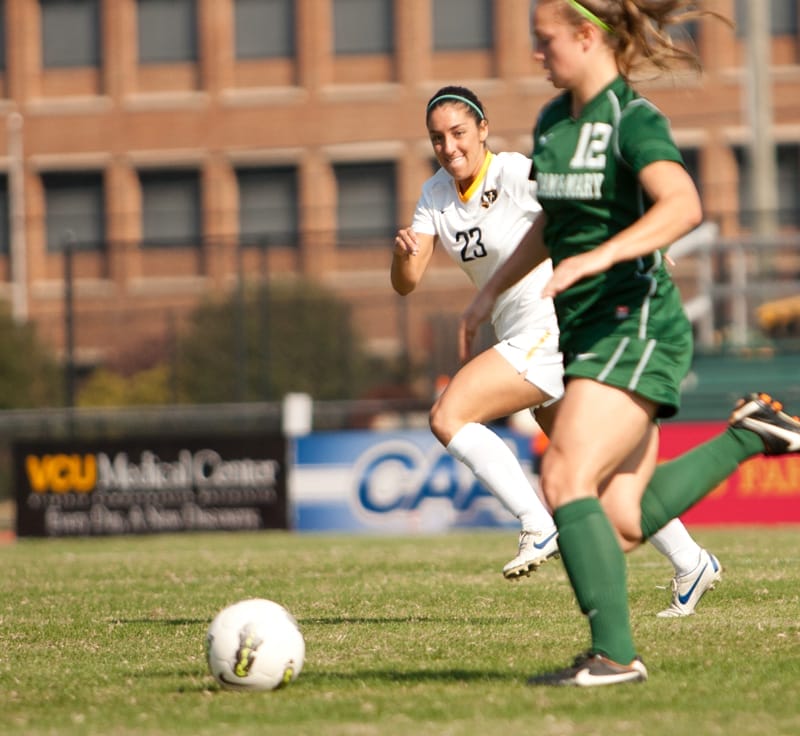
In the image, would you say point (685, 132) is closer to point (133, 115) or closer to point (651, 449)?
point (133, 115)

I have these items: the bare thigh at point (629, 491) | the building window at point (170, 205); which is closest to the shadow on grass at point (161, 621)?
the bare thigh at point (629, 491)

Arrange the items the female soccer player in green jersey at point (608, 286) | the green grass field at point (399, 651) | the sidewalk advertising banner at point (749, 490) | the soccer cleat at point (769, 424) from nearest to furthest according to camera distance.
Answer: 1. the green grass field at point (399, 651)
2. the female soccer player in green jersey at point (608, 286)
3. the soccer cleat at point (769, 424)
4. the sidewalk advertising banner at point (749, 490)

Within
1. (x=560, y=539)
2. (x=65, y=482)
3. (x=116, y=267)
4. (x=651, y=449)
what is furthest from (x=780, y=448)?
(x=116, y=267)

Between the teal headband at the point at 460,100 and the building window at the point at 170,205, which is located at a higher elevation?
the building window at the point at 170,205

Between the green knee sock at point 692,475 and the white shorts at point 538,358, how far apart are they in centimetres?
174

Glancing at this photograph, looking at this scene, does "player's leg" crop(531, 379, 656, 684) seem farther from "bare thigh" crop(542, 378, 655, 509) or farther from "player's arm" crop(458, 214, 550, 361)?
"player's arm" crop(458, 214, 550, 361)

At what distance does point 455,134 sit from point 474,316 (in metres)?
1.62

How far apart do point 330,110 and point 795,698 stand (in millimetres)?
40409

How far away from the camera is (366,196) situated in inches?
1698

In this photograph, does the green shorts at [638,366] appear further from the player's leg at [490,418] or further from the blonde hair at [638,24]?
the player's leg at [490,418]

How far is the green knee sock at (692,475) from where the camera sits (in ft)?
19.1

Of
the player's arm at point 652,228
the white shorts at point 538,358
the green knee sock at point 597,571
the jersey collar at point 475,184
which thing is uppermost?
the jersey collar at point 475,184

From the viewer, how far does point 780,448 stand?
599 cm

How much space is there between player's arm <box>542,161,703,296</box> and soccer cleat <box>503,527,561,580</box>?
2.08 meters
